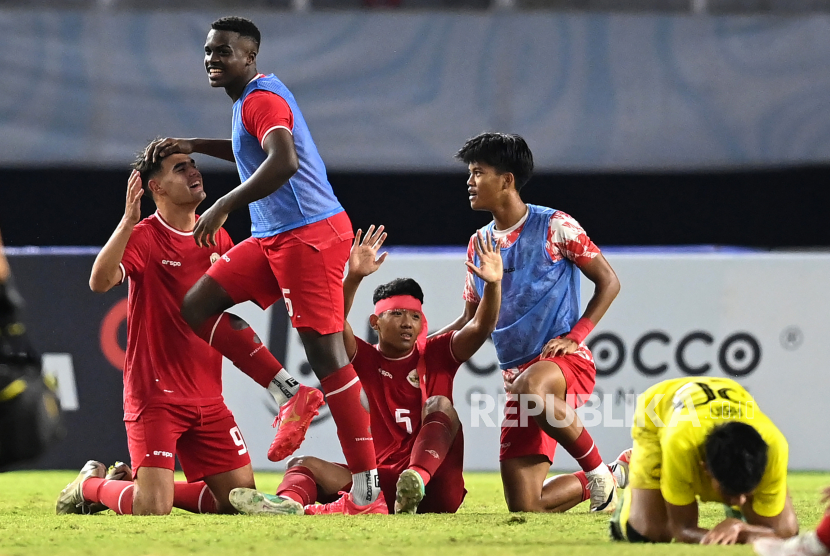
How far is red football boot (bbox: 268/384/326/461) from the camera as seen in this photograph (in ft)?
15.9

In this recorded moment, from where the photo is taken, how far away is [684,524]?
142 inches

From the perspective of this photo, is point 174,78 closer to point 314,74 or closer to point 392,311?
point 314,74

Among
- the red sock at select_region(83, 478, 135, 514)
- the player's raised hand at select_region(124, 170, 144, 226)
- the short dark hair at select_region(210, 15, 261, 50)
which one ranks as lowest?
the red sock at select_region(83, 478, 135, 514)

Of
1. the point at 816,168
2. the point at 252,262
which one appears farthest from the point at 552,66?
the point at 252,262

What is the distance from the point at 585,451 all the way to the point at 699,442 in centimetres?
173

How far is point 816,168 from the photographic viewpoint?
1027cm

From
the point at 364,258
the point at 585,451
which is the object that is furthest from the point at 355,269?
the point at 585,451

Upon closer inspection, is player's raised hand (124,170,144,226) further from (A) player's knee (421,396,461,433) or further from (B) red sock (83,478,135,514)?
(A) player's knee (421,396,461,433)

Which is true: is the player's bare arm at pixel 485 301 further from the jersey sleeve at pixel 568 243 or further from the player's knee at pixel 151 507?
the player's knee at pixel 151 507

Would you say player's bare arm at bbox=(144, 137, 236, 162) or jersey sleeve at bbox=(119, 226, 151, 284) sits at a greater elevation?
player's bare arm at bbox=(144, 137, 236, 162)

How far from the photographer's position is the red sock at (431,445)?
484 centimetres

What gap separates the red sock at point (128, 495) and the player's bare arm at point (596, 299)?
168cm

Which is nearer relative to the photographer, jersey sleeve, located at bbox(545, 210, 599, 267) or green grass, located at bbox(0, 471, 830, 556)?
green grass, located at bbox(0, 471, 830, 556)

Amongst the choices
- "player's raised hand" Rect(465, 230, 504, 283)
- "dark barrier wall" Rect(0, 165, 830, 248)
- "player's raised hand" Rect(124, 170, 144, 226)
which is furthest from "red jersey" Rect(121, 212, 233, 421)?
"dark barrier wall" Rect(0, 165, 830, 248)
